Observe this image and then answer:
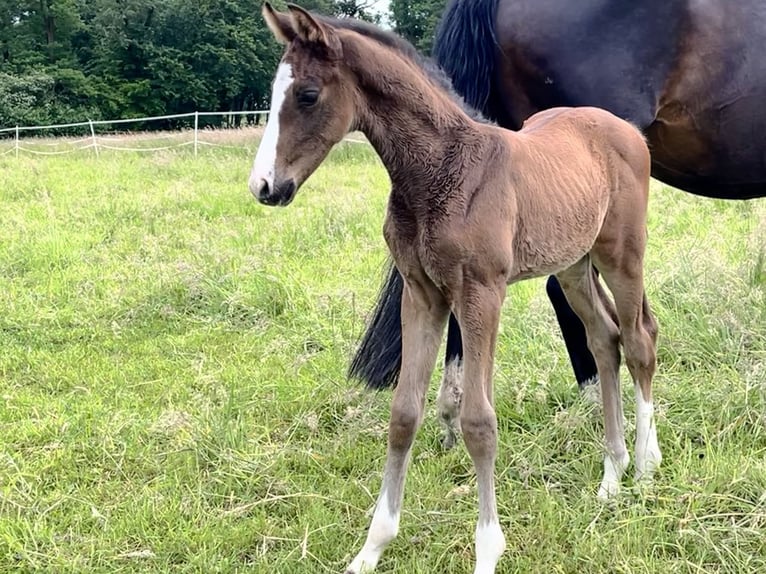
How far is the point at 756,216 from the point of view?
5887mm

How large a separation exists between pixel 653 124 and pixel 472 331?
165 cm

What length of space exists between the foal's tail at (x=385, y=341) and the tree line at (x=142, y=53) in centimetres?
3091

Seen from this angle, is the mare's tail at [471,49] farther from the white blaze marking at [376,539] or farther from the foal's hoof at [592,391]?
the white blaze marking at [376,539]

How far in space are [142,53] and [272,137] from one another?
36462 mm

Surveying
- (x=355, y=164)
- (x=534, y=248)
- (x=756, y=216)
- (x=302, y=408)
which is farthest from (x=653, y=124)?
(x=355, y=164)

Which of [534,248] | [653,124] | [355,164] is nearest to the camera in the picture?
[534,248]

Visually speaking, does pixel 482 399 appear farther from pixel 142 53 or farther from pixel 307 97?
pixel 142 53

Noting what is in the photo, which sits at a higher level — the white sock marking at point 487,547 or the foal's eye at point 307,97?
the foal's eye at point 307,97

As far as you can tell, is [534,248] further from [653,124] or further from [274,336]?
[274,336]

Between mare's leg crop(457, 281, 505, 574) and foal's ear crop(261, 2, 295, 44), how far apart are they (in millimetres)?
782

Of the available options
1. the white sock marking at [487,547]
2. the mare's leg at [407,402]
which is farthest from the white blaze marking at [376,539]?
the white sock marking at [487,547]

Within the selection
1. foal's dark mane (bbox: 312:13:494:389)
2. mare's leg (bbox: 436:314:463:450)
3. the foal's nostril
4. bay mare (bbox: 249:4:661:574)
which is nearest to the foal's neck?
bay mare (bbox: 249:4:661:574)

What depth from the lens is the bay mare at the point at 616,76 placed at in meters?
2.86

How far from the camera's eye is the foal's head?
1.73 metres
